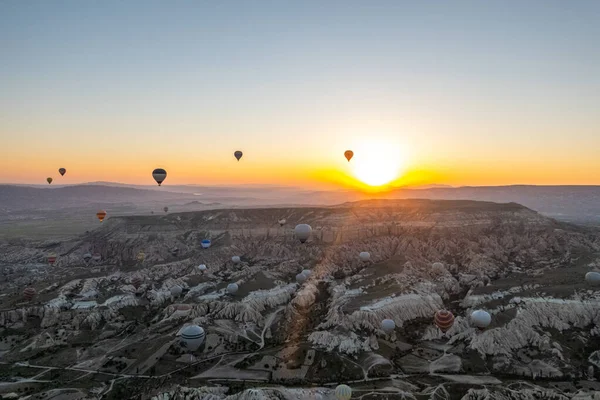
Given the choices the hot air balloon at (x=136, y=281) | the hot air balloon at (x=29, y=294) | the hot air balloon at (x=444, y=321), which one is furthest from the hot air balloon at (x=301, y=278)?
the hot air balloon at (x=29, y=294)

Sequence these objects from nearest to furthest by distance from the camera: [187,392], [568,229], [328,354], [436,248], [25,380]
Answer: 1. [187,392]
2. [25,380]
3. [328,354]
4. [436,248]
5. [568,229]

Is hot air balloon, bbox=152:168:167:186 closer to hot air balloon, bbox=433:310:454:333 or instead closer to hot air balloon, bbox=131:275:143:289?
hot air balloon, bbox=131:275:143:289

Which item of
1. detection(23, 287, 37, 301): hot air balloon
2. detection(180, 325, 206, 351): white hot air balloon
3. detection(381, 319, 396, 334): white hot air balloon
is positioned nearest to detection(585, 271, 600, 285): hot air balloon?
detection(381, 319, 396, 334): white hot air balloon

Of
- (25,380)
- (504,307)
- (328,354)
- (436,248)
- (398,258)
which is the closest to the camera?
(25,380)

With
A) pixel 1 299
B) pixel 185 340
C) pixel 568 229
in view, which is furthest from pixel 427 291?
pixel 1 299

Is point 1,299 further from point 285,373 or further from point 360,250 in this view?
point 360,250

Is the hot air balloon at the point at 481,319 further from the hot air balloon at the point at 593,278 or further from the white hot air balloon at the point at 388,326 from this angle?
the hot air balloon at the point at 593,278

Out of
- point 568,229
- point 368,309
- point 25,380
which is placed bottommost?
point 25,380

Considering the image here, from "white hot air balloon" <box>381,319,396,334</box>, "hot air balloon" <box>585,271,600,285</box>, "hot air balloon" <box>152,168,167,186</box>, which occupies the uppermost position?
"hot air balloon" <box>152,168,167,186</box>

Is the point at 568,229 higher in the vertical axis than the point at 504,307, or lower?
higher
